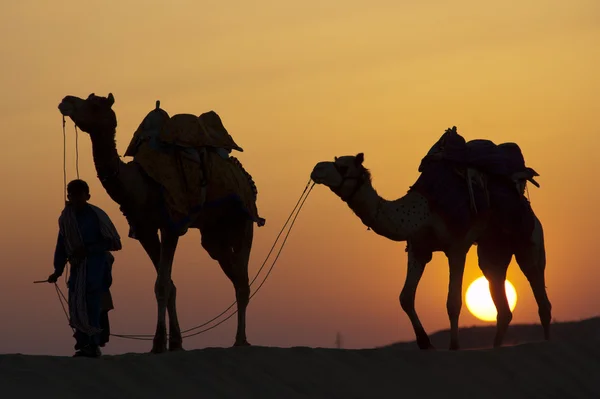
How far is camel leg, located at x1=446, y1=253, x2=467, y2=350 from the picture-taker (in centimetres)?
2016

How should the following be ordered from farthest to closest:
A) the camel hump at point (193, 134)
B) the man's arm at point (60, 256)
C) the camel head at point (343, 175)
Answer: the camel head at point (343, 175) → the camel hump at point (193, 134) → the man's arm at point (60, 256)

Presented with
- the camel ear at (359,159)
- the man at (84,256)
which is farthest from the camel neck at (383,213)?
the man at (84,256)

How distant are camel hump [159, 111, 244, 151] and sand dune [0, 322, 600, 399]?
281cm

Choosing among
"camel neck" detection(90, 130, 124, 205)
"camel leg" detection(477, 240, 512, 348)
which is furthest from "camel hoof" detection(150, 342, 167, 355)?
"camel leg" detection(477, 240, 512, 348)

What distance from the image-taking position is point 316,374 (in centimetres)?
1722

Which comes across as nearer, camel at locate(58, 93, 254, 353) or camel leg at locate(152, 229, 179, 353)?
camel at locate(58, 93, 254, 353)

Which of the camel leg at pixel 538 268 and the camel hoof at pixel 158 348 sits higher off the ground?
the camel leg at pixel 538 268

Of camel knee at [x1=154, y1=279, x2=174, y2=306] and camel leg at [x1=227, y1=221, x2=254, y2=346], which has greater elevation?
camel leg at [x1=227, y1=221, x2=254, y2=346]

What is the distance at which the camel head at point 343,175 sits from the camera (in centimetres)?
1894

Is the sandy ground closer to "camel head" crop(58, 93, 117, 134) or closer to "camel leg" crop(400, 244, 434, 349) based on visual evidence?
"camel leg" crop(400, 244, 434, 349)

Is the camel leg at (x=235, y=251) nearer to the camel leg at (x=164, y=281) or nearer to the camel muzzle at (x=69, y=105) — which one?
the camel leg at (x=164, y=281)

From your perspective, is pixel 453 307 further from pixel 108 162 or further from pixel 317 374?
pixel 108 162

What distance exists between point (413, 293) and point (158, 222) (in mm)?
3516

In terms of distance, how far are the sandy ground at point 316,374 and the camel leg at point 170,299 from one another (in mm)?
1413
